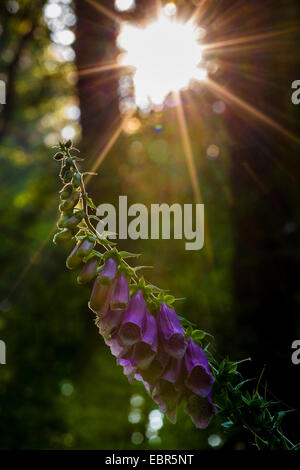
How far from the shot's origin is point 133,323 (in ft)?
3.46

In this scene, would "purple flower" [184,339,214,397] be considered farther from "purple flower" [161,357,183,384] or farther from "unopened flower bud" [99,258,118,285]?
"unopened flower bud" [99,258,118,285]

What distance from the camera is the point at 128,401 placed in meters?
3.85

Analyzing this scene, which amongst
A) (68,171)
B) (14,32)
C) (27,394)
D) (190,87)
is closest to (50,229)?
(27,394)

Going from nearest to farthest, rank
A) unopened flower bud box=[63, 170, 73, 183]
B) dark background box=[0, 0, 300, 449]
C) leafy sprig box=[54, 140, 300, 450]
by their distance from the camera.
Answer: leafy sprig box=[54, 140, 300, 450], unopened flower bud box=[63, 170, 73, 183], dark background box=[0, 0, 300, 449]

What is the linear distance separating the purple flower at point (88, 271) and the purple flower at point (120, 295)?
60mm

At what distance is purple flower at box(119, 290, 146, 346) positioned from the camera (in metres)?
1.05

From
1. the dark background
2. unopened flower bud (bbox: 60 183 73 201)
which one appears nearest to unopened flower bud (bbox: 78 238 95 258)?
unopened flower bud (bbox: 60 183 73 201)

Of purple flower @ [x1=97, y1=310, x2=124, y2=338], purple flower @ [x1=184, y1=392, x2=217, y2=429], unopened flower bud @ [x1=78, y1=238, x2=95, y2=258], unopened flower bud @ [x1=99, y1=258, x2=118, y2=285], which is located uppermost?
unopened flower bud @ [x1=78, y1=238, x2=95, y2=258]

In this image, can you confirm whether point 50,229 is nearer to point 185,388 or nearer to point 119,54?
point 119,54

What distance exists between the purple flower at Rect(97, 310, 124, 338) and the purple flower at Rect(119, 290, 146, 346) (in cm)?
2

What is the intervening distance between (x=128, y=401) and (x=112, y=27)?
3562 mm

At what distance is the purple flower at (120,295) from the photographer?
1064 millimetres

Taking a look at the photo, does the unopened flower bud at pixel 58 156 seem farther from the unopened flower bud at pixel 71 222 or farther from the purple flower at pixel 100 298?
the purple flower at pixel 100 298

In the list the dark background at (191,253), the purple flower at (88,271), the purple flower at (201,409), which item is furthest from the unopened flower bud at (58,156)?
the dark background at (191,253)
